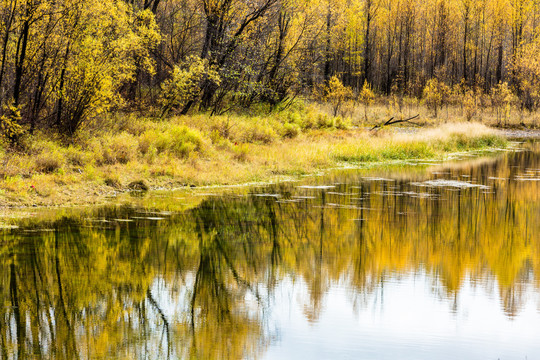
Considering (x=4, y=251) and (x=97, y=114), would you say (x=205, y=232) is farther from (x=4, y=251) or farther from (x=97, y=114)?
(x=97, y=114)

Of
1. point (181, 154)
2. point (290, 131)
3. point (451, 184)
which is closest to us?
point (181, 154)

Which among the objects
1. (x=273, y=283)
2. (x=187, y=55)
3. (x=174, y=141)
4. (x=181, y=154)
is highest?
(x=187, y=55)

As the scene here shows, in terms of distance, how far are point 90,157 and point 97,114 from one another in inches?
185

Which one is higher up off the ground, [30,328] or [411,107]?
[411,107]

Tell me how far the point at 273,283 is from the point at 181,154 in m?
13.5

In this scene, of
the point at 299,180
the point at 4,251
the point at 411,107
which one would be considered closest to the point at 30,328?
the point at 4,251

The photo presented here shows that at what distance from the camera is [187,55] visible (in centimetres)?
3897

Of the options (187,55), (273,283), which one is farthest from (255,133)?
(273,283)

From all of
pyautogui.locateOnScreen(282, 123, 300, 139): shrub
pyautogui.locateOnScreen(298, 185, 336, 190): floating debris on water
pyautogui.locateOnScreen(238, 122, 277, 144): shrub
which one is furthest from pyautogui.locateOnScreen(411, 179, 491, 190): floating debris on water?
pyautogui.locateOnScreen(282, 123, 300, 139): shrub

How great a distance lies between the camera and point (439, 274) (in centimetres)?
1105

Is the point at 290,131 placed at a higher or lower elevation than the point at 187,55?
lower

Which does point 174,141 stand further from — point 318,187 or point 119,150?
point 318,187

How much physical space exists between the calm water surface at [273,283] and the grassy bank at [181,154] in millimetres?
1981

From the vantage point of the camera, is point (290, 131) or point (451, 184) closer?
point (451, 184)
